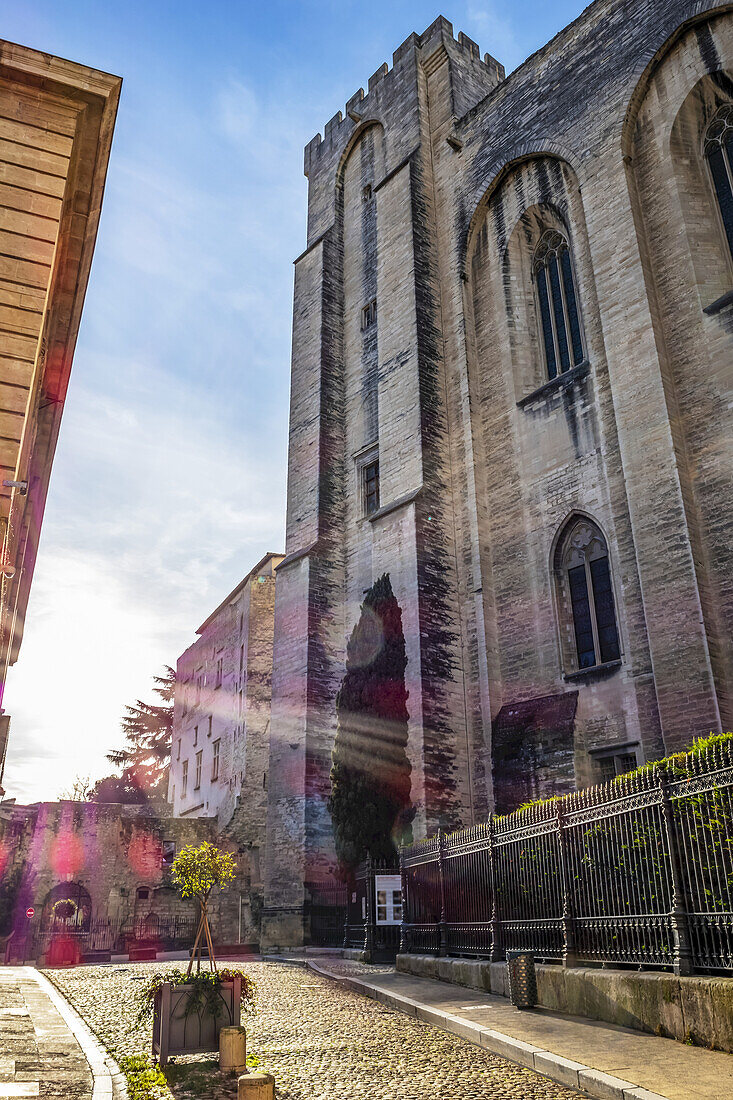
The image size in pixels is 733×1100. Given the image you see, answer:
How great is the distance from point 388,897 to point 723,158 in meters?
15.4

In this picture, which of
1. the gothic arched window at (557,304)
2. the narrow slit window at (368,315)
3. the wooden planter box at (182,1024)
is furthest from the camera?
the narrow slit window at (368,315)

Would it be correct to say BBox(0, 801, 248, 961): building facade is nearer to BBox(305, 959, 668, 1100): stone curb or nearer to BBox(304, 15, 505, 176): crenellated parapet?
BBox(305, 959, 668, 1100): stone curb

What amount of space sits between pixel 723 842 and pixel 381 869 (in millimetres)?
10713

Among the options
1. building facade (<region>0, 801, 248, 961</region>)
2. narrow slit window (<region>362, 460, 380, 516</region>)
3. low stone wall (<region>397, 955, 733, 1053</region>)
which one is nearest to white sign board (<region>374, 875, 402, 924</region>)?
low stone wall (<region>397, 955, 733, 1053</region>)

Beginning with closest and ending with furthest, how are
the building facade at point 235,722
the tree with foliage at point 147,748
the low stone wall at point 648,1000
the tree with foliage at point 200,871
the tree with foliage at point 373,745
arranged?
the low stone wall at point 648,1000, the tree with foliage at point 200,871, the tree with foliage at point 373,745, the building facade at point 235,722, the tree with foliage at point 147,748

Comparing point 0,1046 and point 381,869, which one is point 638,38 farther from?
point 0,1046

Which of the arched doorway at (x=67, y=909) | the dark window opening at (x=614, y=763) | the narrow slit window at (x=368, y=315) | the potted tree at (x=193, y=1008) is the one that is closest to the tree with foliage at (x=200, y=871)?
the potted tree at (x=193, y=1008)

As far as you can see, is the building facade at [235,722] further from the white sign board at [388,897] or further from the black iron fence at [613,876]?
the black iron fence at [613,876]

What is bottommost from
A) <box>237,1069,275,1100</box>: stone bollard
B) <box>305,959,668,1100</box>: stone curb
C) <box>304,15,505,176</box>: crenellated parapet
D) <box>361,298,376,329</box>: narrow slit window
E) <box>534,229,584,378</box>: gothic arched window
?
<box>305,959,668,1100</box>: stone curb

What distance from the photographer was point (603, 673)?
601 inches

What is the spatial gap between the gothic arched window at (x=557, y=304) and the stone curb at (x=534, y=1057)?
14.0 metres

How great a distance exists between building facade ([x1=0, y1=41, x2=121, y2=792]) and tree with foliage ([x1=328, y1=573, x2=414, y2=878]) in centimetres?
890

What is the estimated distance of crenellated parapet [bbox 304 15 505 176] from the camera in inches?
945

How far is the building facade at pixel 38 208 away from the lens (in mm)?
8727
